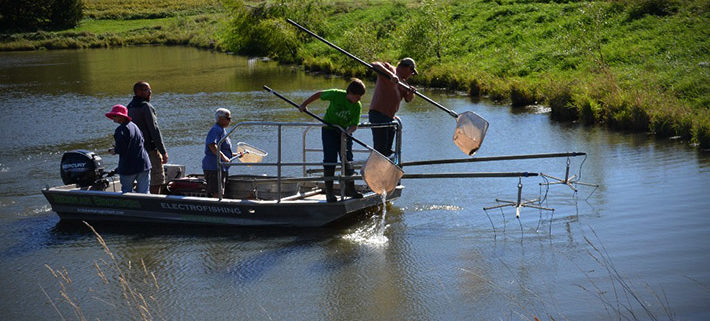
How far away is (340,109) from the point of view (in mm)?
10172

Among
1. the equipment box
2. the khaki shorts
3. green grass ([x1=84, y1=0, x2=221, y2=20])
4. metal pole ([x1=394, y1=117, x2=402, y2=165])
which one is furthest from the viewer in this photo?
green grass ([x1=84, y1=0, x2=221, y2=20])

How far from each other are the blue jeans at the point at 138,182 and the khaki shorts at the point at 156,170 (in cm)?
48

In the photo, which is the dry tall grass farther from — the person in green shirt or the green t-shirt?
the green t-shirt

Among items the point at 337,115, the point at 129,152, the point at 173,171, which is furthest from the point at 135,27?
the point at 337,115

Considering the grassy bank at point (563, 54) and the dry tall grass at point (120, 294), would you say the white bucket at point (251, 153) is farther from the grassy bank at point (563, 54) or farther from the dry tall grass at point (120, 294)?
the grassy bank at point (563, 54)

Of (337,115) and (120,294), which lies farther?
(337,115)

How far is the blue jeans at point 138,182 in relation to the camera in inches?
425

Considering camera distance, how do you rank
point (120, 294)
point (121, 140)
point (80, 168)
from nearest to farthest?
point (120, 294) → point (121, 140) → point (80, 168)

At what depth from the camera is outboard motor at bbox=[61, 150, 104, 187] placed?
11.4 metres

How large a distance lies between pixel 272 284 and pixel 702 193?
280 inches

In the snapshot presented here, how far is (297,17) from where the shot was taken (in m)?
41.8

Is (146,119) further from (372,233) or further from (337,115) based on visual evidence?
(372,233)

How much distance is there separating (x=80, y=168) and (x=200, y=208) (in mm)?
2149

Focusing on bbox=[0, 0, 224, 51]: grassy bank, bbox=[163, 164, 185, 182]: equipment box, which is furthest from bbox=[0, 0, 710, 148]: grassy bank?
bbox=[163, 164, 185, 182]: equipment box
